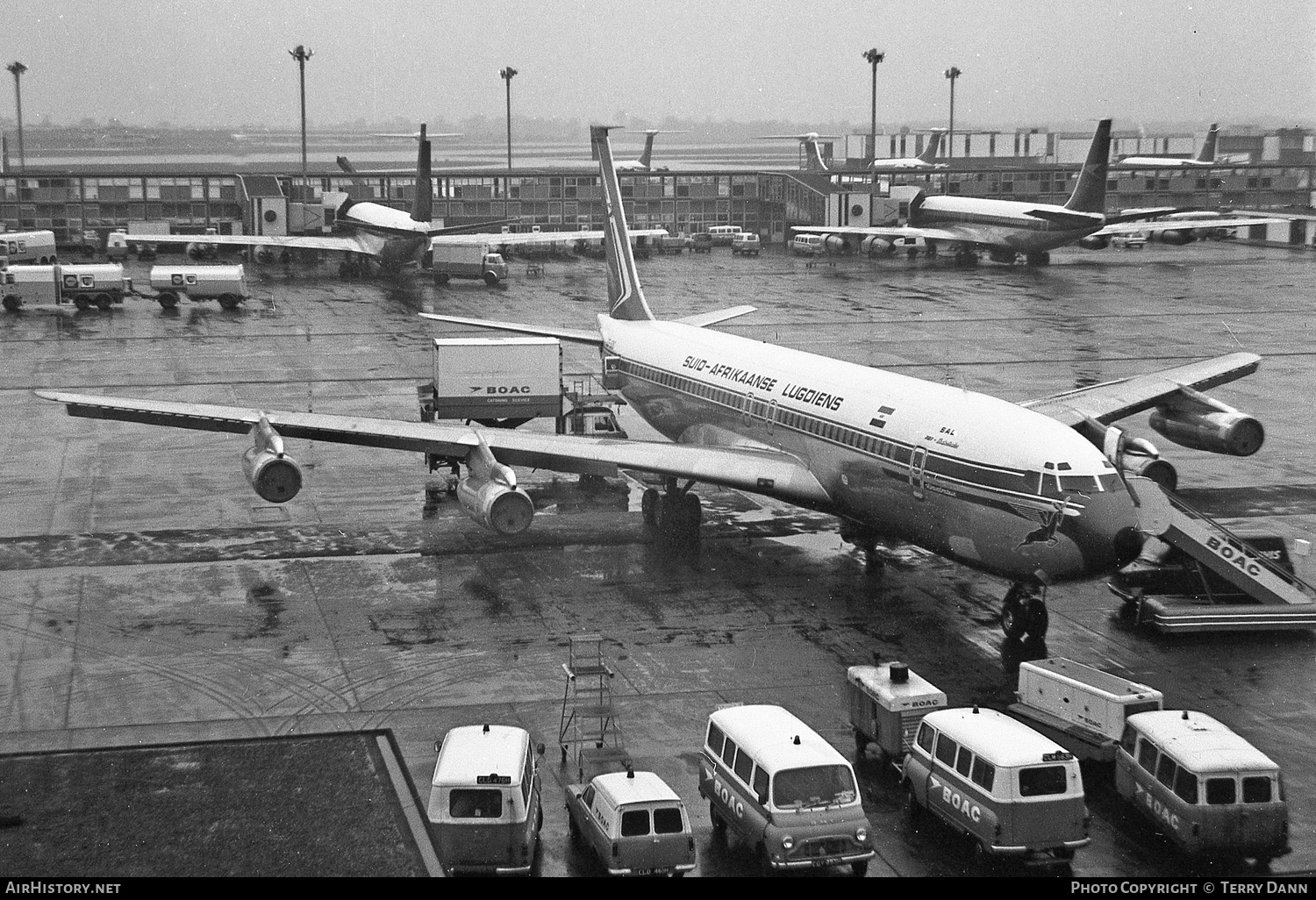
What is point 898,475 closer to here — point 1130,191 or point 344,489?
point 344,489

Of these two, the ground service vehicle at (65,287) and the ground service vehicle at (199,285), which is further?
the ground service vehicle at (199,285)

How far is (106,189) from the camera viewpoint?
136 meters

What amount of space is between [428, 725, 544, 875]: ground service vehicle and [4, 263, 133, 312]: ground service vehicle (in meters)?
75.6

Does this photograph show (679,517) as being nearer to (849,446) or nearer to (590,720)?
(849,446)

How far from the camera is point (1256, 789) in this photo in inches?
839

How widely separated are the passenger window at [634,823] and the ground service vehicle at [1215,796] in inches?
317

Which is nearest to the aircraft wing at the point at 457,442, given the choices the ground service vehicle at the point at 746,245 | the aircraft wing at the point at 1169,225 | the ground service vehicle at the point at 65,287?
the ground service vehicle at the point at 65,287

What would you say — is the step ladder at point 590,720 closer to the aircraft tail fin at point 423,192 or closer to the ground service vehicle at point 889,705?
the ground service vehicle at point 889,705

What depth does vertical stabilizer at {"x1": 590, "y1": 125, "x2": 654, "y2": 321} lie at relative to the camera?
163ft

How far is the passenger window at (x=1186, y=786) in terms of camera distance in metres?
21.2

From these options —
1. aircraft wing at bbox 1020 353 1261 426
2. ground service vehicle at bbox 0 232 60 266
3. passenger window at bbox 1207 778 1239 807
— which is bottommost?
passenger window at bbox 1207 778 1239 807

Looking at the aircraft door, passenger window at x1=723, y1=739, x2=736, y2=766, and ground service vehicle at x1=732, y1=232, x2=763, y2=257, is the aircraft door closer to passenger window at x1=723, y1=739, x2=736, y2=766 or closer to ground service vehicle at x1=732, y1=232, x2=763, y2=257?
passenger window at x1=723, y1=739, x2=736, y2=766

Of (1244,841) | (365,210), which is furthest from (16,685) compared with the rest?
(365,210)

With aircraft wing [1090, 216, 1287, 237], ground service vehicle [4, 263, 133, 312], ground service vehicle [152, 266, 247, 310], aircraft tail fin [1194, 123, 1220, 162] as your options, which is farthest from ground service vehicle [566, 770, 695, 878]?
aircraft tail fin [1194, 123, 1220, 162]
